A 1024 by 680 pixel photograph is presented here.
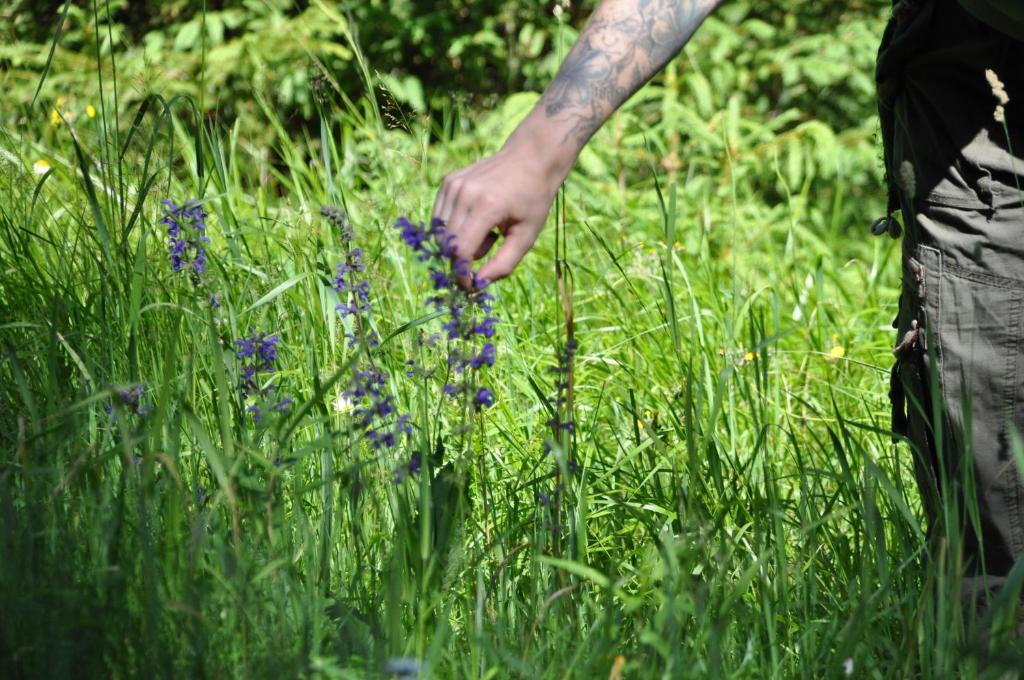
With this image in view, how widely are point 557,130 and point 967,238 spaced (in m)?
0.71

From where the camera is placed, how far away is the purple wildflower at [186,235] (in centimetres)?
198

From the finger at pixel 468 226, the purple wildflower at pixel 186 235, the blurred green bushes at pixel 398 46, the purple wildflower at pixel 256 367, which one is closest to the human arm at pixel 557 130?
the finger at pixel 468 226

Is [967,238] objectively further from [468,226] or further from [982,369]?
[468,226]

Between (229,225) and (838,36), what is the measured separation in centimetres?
370

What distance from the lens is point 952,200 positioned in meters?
1.74

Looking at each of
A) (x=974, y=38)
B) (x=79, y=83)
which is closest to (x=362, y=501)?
(x=974, y=38)

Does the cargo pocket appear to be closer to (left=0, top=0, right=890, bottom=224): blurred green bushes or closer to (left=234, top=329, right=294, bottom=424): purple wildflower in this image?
(left=234, top=329, right=294, bottom=424): purple wildflower

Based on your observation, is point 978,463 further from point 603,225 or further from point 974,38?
point 603,225

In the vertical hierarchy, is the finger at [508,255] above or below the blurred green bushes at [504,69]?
below

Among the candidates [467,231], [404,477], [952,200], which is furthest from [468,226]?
[952,200]

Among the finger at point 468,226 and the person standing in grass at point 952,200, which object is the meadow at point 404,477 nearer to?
the finger at point 468,226

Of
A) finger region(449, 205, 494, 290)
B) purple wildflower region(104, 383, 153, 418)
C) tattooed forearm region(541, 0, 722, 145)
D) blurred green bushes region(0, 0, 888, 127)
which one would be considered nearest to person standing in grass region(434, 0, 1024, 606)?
tattooed forearm region(541, 0, 722, 145)

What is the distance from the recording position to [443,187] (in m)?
1.38

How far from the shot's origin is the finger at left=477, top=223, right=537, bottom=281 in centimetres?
137
